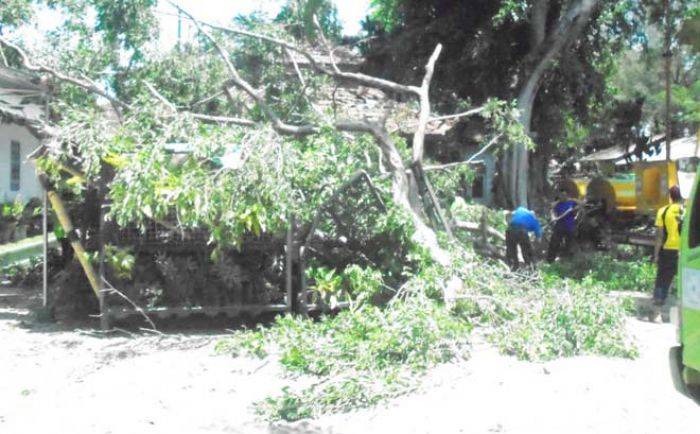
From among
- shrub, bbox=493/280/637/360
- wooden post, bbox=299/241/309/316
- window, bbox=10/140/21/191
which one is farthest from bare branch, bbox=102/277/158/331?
window, bbox=10/140/21/191

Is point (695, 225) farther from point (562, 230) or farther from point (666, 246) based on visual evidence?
point (562, 230)

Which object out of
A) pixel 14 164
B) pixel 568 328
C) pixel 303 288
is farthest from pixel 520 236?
pixel 14 164

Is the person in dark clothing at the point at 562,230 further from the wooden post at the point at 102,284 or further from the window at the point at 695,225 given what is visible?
the window at the point at 695,225

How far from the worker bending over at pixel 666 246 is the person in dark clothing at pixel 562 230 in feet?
17.2

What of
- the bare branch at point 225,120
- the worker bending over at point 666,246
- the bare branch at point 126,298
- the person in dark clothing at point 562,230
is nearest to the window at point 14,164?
the bare branch at point 225,120

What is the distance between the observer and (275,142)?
30.8 ft

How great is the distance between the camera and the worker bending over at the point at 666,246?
10.7 m

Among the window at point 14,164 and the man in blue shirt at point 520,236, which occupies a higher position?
the window at point 14,164

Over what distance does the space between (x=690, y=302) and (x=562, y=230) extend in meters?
11.6

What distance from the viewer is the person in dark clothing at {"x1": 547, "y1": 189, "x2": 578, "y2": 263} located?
16516mm

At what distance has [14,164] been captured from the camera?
82.2 feet

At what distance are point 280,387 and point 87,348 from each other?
274cm

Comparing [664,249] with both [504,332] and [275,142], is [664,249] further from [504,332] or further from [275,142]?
[275,142]

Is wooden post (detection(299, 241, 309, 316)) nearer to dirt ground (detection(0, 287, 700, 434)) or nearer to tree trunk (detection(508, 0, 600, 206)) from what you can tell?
dirt ground (detection(0, 287, 700, 434))
